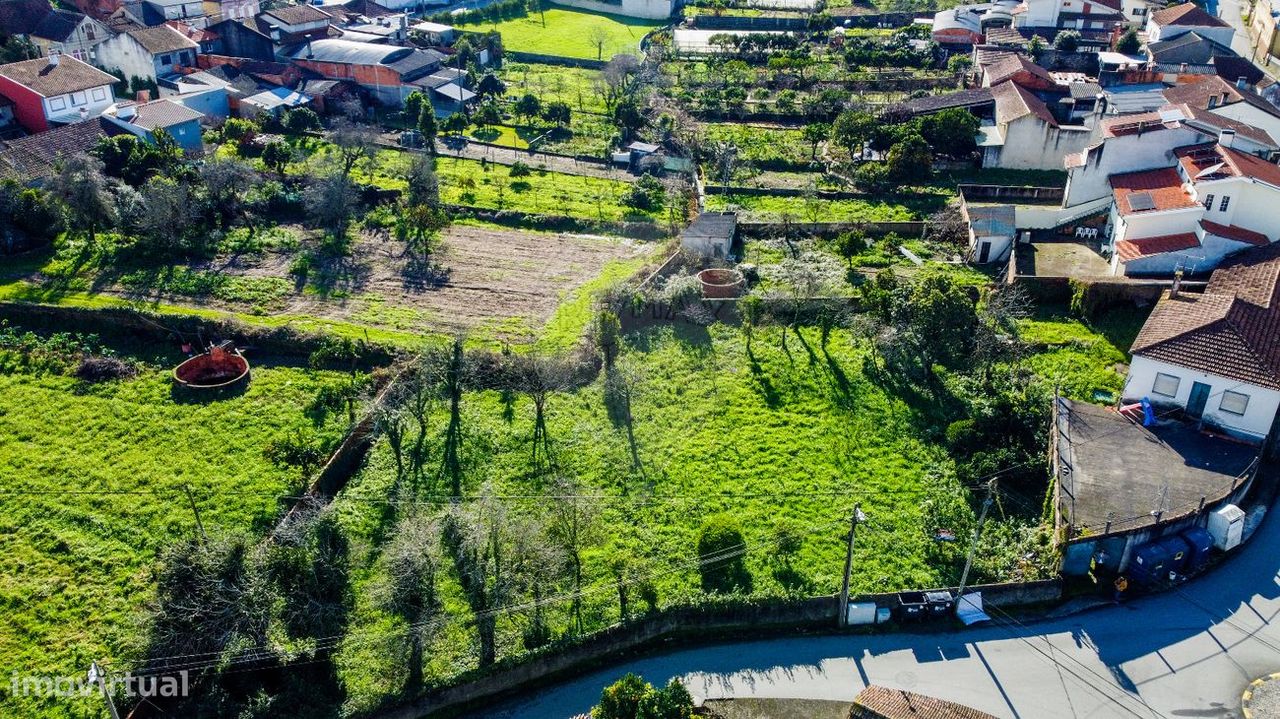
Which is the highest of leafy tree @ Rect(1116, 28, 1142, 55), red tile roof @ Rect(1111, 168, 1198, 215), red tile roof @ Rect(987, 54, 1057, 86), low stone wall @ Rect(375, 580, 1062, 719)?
leafy tree @ Rect(1116, 28, 1142, 55)

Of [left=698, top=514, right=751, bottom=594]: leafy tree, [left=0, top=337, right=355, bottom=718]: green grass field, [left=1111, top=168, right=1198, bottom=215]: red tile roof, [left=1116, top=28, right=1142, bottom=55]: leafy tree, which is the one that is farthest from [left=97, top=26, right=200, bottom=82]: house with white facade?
[left=1116, top=28, right=1142, bottom=55]: leafy tree

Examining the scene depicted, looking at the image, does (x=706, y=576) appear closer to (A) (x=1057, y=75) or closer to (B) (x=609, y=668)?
Answer: (B) (x=609, y=668)

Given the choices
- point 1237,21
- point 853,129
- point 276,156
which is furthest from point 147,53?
point 1237,21

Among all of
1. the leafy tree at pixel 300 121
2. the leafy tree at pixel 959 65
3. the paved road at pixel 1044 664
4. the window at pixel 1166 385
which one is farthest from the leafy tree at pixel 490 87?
the paved road at pixel 1044 664

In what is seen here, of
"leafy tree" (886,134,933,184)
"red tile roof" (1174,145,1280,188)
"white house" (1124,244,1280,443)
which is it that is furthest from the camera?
→ "leafy tree" (886,134,933,184)

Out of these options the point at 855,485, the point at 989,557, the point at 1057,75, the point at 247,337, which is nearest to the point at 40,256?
the point at 247,337

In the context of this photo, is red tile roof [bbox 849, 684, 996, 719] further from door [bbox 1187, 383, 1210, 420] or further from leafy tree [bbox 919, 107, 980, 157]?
leafy tree [bbox 919, 107, 980, 157]

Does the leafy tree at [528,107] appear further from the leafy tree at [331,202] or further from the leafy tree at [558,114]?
the leafy tree at [331,202]
